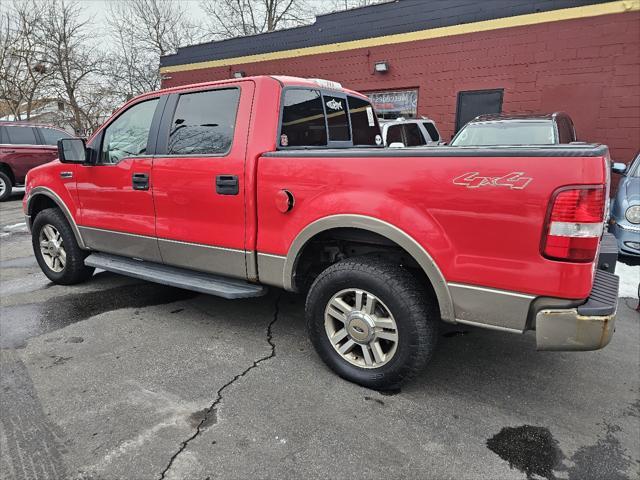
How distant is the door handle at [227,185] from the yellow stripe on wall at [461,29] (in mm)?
9676

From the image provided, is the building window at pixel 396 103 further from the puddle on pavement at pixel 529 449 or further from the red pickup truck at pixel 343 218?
the puddle on pavement at pixel 529 449

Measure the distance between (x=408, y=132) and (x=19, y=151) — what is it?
31.9ft

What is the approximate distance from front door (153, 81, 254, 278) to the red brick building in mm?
9142

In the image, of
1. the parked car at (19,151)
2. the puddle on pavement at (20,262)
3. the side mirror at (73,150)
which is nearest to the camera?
the side mirror at (73,150)

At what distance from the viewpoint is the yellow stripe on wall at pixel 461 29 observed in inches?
355

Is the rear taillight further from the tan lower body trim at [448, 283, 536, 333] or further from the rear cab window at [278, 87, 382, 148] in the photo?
Answer: the rear cab window at [278, 87, 382, 148]

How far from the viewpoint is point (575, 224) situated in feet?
6.58

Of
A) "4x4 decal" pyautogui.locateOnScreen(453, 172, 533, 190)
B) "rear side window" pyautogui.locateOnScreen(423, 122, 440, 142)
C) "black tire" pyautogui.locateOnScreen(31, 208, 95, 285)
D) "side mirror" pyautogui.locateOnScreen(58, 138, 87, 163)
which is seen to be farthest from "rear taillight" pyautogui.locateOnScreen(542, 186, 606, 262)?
"rear side window" pyautogui.locateOnScreen(423, 122, 440, 142)

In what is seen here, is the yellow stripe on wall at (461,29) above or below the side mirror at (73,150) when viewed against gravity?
above

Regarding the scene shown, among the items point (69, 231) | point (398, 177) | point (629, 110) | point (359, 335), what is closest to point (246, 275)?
point (359, 335)

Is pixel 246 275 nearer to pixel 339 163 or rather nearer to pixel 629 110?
pixel 339 163

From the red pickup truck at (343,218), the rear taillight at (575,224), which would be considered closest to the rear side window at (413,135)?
the red pickup truck at (343,218)

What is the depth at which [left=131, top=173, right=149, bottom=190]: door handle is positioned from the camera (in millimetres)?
3572

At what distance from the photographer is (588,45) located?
9320 millimetres
